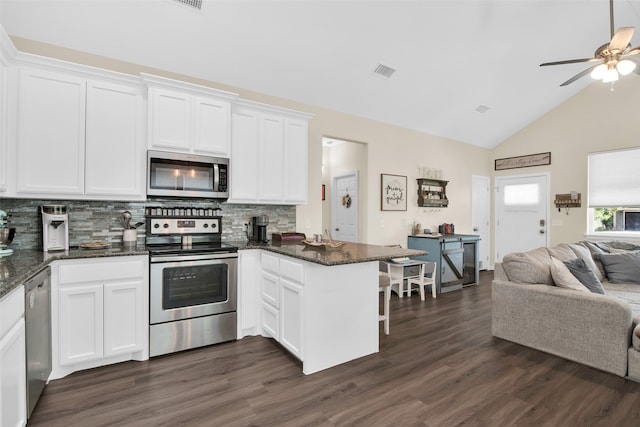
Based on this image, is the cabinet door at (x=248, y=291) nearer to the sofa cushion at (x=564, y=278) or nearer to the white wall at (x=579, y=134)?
the sofa cushion at (x=564, y=278)

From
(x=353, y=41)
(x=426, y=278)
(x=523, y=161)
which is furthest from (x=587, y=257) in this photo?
(x=353, y=41)

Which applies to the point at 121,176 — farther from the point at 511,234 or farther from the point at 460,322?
the point at 511,234

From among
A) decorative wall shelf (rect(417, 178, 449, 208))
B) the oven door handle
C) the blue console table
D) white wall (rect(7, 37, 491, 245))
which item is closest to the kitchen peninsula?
the oven door handle

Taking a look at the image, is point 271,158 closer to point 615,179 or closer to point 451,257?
point 451,257

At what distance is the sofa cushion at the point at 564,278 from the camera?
2.80m

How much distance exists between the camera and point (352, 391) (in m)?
2.25

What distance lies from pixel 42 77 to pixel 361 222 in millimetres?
4198

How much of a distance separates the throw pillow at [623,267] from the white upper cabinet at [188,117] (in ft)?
15.3

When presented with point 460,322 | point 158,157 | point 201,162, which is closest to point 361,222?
point 460,322

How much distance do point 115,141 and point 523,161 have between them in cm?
727

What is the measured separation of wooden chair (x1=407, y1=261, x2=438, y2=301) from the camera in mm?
4691

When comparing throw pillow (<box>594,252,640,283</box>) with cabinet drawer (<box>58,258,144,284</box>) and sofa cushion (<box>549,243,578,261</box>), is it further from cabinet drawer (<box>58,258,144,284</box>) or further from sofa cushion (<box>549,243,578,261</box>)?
cabinet drawer (<box>58,258,144,284</box>)

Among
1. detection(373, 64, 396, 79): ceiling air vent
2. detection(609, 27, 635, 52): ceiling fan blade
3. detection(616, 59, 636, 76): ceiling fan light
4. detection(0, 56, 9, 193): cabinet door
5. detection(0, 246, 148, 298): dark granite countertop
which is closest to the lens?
detection(0, 246, 148, 298): dark granite countertop

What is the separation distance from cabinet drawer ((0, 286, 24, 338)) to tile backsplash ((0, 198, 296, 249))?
1.33 m
